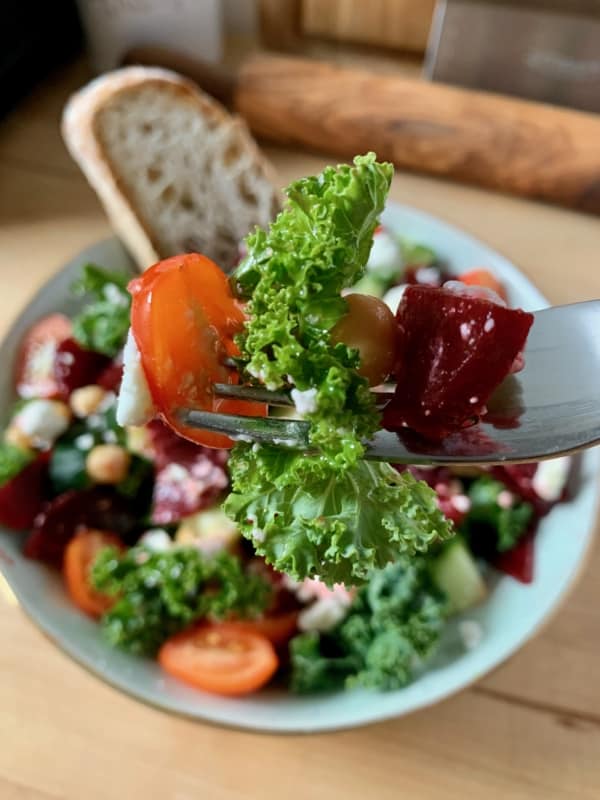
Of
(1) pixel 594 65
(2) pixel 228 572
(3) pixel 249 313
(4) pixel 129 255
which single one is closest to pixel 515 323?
(3) pixel 249 313

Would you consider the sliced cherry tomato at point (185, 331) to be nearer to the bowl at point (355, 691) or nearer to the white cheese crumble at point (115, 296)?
the bowl at point (355, 691)

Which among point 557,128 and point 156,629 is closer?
point 156,629

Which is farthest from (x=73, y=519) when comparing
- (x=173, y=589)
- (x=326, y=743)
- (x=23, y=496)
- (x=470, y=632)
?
(x=470, y=632)

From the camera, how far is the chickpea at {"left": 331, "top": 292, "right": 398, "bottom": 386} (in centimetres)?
62

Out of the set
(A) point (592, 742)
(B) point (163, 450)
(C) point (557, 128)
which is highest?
A: (C) point (557, 128)

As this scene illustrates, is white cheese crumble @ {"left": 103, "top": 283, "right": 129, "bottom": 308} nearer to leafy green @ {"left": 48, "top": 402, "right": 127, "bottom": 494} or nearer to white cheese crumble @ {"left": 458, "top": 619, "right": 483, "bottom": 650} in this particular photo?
leafy green @ {"left": 48, "top": 402, "right": 127, "bottom": 494}

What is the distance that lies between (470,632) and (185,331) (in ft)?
2.06

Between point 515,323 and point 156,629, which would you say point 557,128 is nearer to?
point 515,323

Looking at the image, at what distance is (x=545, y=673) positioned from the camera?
104cm

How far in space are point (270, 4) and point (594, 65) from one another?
86 centimetres

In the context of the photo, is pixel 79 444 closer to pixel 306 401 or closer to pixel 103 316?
pixel 103 316

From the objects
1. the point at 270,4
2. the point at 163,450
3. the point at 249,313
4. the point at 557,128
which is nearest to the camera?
the point at 249,313

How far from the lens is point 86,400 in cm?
127

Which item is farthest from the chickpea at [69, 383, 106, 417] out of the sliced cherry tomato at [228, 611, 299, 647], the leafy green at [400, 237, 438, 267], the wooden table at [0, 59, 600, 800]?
the leafy green at [400, 237, 438, 267]
